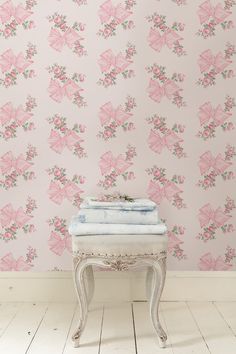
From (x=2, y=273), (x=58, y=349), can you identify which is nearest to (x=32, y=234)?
(x=2, y=273)

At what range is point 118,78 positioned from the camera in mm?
3094

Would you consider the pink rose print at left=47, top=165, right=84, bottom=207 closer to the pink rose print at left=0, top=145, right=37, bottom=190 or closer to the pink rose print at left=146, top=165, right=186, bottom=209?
the pink rose print at left=0, top=145, right=37, bottom=190

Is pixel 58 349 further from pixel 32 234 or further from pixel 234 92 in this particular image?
pixel 234 92

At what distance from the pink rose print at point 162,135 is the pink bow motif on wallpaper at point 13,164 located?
31.0 inches

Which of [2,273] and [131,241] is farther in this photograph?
[2,273]

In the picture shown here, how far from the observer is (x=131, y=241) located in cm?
243

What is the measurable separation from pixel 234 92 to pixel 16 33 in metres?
1.40

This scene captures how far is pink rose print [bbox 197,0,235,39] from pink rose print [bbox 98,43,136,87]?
18.2 inches

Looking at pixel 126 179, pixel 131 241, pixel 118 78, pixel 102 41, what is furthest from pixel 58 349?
pixel 102 41

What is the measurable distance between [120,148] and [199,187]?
55 centimetres

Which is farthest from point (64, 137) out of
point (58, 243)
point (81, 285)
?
point (81, 285)

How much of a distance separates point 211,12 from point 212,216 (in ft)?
4.16

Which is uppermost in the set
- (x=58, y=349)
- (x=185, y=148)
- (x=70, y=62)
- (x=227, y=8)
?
(x=227, y=8)

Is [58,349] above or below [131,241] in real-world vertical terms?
below
